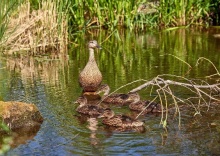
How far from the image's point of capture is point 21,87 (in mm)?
10305

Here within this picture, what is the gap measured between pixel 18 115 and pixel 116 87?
2.57 m

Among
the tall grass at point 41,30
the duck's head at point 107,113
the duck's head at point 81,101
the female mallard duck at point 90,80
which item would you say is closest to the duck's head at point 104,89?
the female mallard duck at point 90,80

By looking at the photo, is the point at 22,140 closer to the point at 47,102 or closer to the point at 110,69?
the point at 47,102

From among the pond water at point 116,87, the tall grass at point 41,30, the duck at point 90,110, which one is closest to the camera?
the pond water at point 116,87

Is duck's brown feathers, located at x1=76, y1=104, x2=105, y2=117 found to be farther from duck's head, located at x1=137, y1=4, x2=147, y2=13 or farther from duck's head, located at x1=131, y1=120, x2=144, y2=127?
duck's head, located at x1=137, y1=4, x2=147, y2=13

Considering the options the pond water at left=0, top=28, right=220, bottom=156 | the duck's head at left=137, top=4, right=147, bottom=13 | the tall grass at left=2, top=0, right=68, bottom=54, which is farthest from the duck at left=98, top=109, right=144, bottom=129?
the duck's head at left=137, top=4, right=147, bottom=13

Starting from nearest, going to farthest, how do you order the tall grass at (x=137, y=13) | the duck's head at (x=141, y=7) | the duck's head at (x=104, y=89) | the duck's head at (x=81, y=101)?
1. the duck's head at (x=81, y=101)
2. the duck's head at (x=104, y=89)
3. the tall grass at (x=137, y=13)
4. the duck's head at (x=141, y=7)

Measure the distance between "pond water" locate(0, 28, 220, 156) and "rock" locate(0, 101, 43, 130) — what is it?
0.15 meters

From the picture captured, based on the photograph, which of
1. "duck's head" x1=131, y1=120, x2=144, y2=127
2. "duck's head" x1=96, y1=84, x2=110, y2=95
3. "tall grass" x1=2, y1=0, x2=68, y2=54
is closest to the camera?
"duck's head" x1=131, y1=120, x2=144, y2=127

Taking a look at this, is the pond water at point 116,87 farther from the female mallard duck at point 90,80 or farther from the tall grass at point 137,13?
the tall grass at point 137,13

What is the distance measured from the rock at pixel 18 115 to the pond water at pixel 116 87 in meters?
0.15

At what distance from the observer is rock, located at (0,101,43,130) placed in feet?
25.4

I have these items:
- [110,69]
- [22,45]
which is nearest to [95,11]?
[22,45]

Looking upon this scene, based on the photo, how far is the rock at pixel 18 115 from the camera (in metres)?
7.73
